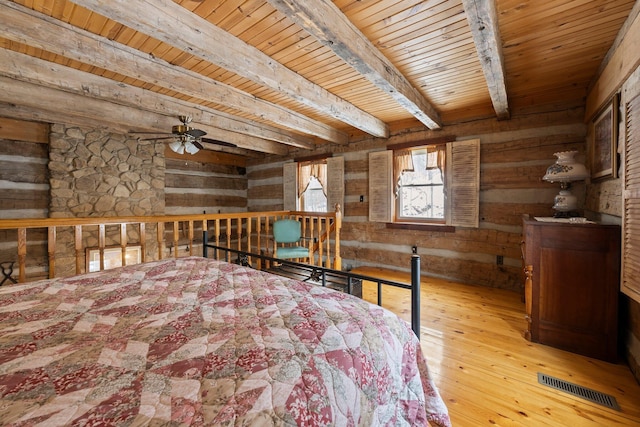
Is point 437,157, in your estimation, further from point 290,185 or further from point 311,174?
point 290,185

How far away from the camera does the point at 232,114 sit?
427 centimetres

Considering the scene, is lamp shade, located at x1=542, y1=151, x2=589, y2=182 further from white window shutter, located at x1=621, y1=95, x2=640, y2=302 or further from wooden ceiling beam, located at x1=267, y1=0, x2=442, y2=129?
wooden ceiling beam, located at x1=267, y1=0, x2=442, y2=129

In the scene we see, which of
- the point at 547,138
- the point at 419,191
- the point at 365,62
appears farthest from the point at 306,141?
the point at 547,138

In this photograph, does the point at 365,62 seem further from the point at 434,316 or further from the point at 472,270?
the point at 472,270

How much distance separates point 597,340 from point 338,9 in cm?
323

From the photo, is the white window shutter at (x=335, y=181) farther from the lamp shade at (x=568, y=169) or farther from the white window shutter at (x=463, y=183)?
the lamp shade at (x=568, y=169)

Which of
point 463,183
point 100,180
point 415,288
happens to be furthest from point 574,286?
point 100,180

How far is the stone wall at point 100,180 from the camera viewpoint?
427 centimetres

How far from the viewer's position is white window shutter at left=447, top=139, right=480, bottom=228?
154 inches

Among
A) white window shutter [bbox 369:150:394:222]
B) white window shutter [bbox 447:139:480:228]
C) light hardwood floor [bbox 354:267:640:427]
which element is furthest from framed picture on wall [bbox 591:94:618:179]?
white window shutter [bbox 369:150:394:222]

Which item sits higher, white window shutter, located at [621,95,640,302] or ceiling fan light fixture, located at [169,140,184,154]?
ceiling fan light fixture, located at [169,140,184,154]

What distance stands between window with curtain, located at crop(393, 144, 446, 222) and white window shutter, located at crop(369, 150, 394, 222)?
0.38 feet

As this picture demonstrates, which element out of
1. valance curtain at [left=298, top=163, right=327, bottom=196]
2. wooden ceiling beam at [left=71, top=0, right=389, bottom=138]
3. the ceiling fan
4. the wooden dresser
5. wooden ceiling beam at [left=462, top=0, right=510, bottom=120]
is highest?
wooden ceiling beam at [left=71, top=0, right=389, bottom=138]

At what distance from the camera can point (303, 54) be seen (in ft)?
8.29
